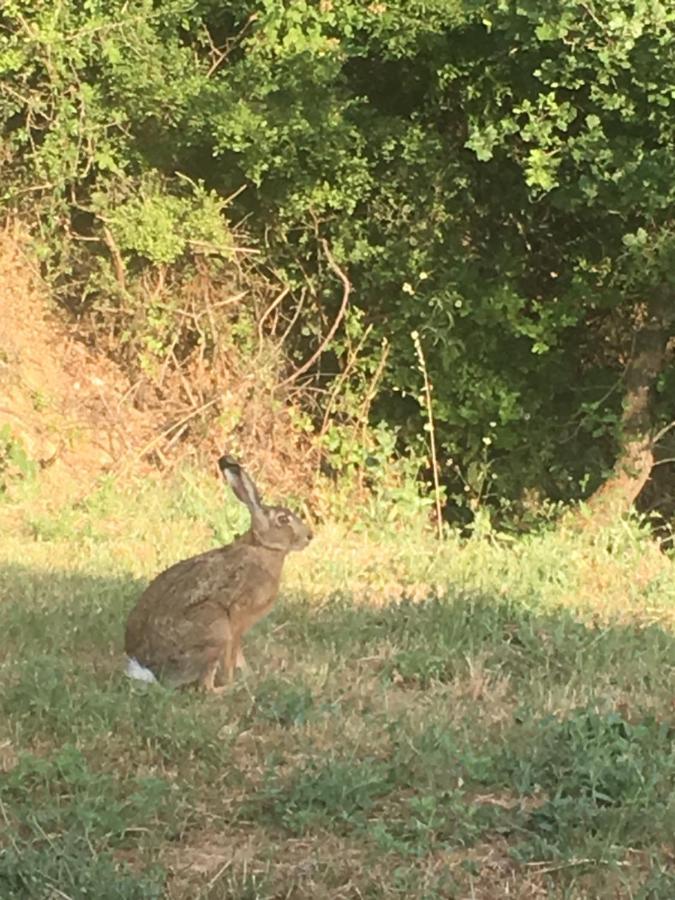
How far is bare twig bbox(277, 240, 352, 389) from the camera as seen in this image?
407 inches

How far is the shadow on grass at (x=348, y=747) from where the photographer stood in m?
4.02

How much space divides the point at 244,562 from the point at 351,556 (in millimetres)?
2398

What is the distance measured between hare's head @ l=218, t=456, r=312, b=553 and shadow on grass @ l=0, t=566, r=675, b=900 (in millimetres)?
473

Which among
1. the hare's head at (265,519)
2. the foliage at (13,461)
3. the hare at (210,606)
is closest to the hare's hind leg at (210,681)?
the hare at (210,606)

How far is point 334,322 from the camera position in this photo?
34.9 feet

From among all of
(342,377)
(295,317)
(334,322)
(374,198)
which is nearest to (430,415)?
(342,377)

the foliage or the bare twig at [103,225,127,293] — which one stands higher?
the bare twig at [103,225,127,293]

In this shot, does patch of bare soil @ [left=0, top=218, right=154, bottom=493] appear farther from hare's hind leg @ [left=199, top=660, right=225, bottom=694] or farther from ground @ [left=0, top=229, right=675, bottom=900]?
hare's hind leg @ [left=199, top=660, right=225, bottom=694]

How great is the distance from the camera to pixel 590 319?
10086 millimetres

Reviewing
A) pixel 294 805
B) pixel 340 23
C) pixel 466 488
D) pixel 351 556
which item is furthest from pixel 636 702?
pixel 340 23

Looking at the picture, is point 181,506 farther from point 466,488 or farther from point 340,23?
point 340,23

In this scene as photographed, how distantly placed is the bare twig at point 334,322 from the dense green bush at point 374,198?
9 cm

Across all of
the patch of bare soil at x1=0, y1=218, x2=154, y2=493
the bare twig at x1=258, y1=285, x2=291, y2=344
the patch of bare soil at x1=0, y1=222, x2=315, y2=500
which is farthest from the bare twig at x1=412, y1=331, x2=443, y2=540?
the patch of bare soil at x1=0, y1=218, x2=154, y2=493

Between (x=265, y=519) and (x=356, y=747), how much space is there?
1547 mm
